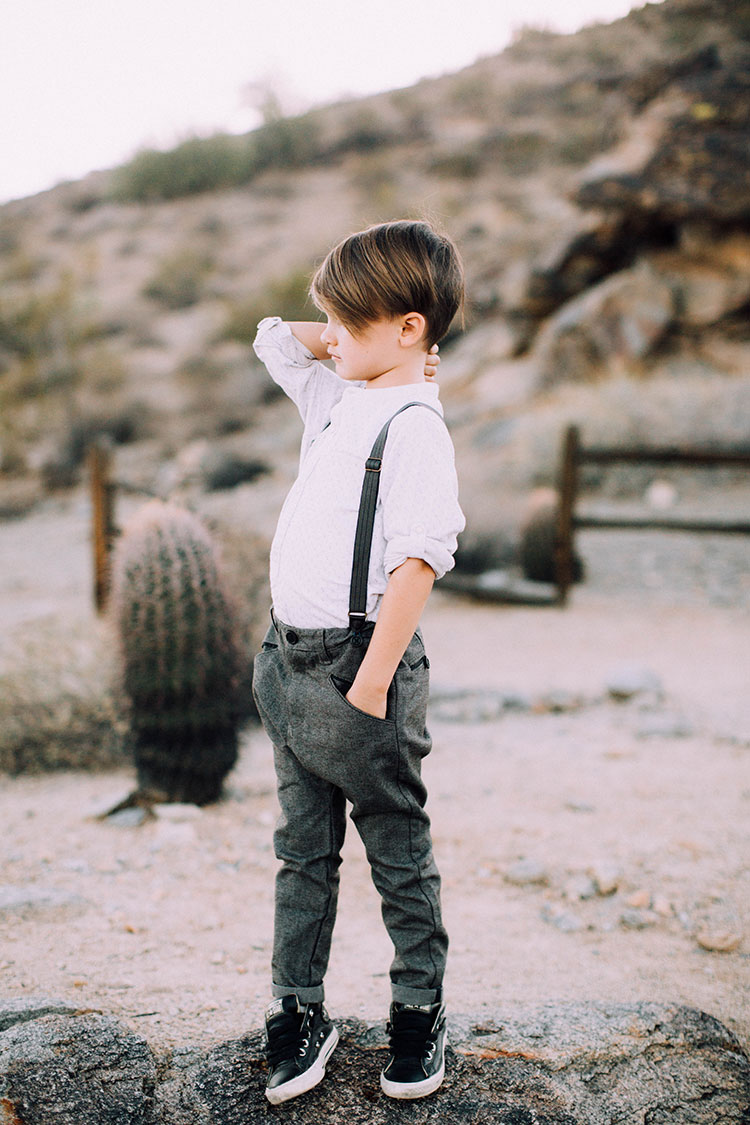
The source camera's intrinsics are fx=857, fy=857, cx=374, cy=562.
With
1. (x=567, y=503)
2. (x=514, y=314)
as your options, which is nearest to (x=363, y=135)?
(x=514, y=314)

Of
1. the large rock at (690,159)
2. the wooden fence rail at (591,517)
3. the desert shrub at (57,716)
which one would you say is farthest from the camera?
the large rock at (690,159)

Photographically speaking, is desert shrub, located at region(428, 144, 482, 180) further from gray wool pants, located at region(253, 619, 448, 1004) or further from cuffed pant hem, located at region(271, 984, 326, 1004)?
cuffed pant hem, located at region(271, 984, 326, 1004)

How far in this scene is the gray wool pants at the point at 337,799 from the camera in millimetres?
1547

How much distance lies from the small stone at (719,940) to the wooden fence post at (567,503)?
452cm

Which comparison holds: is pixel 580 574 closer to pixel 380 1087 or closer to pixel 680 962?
pixel 680 962

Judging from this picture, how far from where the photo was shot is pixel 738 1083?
67.6 inches

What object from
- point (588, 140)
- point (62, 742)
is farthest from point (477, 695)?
point (588, 140)

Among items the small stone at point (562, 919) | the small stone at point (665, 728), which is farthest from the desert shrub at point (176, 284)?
the small stone at point (562, 919)

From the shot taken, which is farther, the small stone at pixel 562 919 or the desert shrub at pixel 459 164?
the desert shrub at pixel 459 164

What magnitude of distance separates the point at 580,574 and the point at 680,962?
539cm

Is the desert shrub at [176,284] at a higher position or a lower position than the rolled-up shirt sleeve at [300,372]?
higher

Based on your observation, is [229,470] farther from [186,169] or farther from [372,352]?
[186,169]

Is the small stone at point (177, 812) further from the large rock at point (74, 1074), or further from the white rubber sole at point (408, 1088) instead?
the white rubber sole at point (408, 1088)

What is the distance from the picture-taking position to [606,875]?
2775 mm
